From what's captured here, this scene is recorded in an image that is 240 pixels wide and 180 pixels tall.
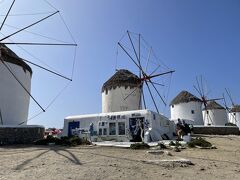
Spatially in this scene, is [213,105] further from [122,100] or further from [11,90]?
[11,90]

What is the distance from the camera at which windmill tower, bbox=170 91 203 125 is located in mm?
47062

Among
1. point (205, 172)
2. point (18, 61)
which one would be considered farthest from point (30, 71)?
point (205, 172)

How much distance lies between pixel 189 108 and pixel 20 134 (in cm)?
3268

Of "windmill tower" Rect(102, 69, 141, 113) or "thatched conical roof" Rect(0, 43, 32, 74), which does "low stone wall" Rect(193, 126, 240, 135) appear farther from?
"thatched conical roof" Rect(0, 43, 32, 74)

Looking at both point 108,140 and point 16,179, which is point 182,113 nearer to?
point 108,140

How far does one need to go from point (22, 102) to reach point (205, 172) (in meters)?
21.3

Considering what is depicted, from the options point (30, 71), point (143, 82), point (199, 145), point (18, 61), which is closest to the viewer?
point (199, 145)

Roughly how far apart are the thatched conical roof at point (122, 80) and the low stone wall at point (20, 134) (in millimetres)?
16063

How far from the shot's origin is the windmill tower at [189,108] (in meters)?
47.1

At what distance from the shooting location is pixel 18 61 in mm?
26578

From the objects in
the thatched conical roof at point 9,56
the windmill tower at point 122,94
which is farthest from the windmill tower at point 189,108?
the thatched conical roof at point 9,56

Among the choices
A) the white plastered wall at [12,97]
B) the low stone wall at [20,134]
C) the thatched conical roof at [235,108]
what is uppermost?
the thatched conical roof at [235,108]

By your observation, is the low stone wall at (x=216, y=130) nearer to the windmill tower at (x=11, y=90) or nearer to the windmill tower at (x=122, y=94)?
the windmill tower at (x=122, y=94)

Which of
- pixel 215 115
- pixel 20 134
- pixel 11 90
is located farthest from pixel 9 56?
pixel 215 115
